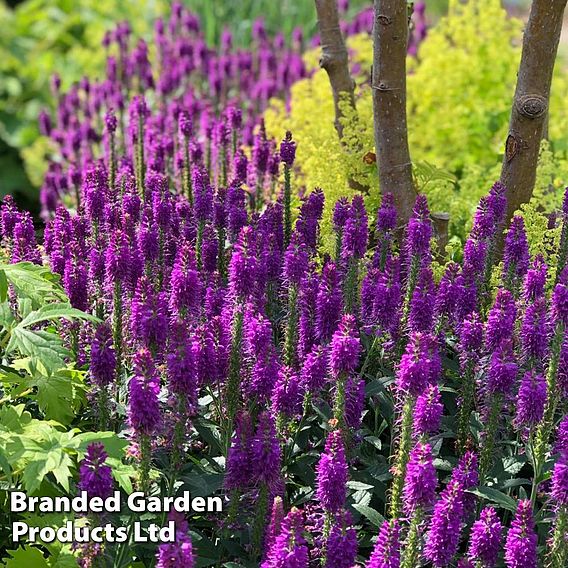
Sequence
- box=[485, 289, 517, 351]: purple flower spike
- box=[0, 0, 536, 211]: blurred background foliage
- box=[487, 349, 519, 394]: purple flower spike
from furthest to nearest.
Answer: box=[0, 0, 536, 211]: blurred background foliage, box=[485, 289, 517, 351]: purple flower spike, box=[487, 349, 519, 394]: purple flower spike

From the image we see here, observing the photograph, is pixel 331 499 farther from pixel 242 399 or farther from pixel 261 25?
pixel 261 25

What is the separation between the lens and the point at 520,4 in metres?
17.8

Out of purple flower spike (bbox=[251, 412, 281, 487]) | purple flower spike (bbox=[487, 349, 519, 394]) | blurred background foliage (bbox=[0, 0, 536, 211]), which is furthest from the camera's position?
blurred background foliage (bbox=[0, 0, 536, 211])

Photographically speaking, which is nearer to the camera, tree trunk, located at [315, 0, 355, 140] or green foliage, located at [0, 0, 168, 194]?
tree trunk, located at [315, 0, 355, 140]

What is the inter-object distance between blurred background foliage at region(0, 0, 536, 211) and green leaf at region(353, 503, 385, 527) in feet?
21.5

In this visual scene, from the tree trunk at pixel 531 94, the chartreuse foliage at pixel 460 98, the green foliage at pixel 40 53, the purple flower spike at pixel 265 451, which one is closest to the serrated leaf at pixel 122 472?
the purple flower spike at pixel 265 451

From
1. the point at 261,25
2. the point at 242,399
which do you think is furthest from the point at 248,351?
the point at 261,25

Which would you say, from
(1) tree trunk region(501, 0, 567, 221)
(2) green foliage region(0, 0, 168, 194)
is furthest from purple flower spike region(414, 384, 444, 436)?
(2) green foliage region(0, 0, 168, 194)

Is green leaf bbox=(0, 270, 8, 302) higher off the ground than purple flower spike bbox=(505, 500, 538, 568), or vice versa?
green leaf bbox=(0, 270, 8, 302)

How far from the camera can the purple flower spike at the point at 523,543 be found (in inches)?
97.1

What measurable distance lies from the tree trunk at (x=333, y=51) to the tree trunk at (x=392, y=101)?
3.02ft

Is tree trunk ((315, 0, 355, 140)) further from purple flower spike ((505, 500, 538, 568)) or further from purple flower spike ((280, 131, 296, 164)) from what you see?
purple flower spike ((505, 500, 538, 568))

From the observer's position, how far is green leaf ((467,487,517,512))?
2.85 m

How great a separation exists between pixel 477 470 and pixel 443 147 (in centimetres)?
467
